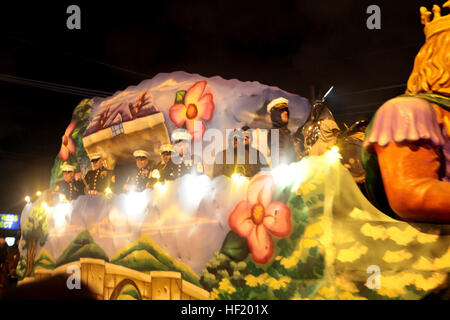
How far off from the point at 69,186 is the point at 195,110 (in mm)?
2477

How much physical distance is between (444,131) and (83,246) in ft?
12.7

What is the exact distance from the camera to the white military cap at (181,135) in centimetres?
507

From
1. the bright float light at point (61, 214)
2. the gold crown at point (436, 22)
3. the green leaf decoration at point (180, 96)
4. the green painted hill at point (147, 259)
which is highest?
the green leaf decoration at point (180, 96)

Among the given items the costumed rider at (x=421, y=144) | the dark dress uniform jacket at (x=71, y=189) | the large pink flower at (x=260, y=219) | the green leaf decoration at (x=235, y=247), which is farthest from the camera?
the dark dress uniform jacket at (x=71, y=189)

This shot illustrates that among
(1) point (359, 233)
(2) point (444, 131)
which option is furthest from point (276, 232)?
(2) point (444, 131)

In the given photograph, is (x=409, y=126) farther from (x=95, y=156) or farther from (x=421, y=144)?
(x=95, y=156)

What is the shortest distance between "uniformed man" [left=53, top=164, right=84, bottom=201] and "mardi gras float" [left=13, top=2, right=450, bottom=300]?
391mm

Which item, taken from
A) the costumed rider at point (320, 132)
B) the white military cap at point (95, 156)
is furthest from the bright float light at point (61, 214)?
the costumed rider at point (320, 132)

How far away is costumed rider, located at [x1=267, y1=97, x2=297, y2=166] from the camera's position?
450 cm

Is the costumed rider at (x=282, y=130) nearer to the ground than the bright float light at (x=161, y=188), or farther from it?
farther from it

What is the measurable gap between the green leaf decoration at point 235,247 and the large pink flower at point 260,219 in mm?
39

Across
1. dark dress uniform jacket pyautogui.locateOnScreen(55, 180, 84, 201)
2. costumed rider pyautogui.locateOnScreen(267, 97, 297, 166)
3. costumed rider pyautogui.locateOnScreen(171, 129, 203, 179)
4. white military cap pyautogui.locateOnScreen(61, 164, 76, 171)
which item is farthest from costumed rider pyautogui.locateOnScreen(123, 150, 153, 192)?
costumed rider pyautogui.locateOnScreen(267, 97, 297, 166)

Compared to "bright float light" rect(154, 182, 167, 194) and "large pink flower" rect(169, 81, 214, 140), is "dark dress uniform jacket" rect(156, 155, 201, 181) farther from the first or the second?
"bright float light" rect(154, 182, 167, 194)

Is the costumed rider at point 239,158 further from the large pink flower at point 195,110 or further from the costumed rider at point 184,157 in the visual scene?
the large pink flower at point 195,110
